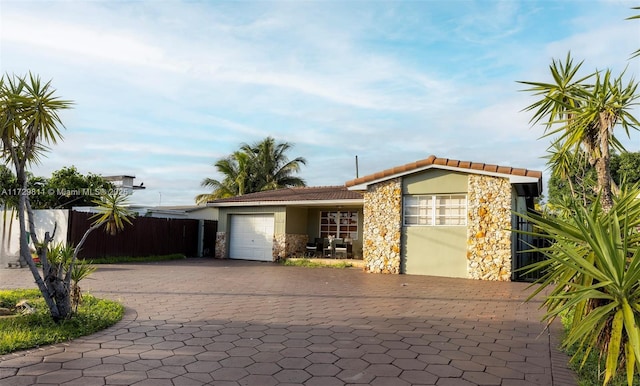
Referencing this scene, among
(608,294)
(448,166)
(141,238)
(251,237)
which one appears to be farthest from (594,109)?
(141,238)

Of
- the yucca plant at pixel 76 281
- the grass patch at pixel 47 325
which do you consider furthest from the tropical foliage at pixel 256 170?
the yucca plant at pixel 76 281

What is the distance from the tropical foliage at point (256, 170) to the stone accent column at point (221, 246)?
9.70 m

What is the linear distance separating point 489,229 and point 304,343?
Answer: 30.3ft

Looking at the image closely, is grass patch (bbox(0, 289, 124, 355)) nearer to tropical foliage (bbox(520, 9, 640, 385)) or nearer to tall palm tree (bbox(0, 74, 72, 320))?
tall palm tree (bbox(0, 74, 72, 320))

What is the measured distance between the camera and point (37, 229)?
631 inches

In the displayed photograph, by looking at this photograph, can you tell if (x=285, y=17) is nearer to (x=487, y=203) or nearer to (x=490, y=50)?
(x=490, y=50)

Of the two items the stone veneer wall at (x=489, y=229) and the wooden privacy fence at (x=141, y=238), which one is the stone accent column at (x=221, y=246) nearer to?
the wooden privacy fence at (x=141, y=238)

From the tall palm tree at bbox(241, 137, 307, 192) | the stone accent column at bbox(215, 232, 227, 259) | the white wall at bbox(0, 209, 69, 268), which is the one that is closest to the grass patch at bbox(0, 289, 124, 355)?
the white wall at bbox(0, 209, 69, 268)

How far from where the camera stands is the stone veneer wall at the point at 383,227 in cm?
1398

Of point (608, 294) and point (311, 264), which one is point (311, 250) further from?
point (608, 294)

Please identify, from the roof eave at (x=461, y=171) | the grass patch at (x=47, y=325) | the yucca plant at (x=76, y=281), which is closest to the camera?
the grass patch at (x=47, y=325)

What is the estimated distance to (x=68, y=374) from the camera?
3.93 m

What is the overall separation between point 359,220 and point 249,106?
801cm

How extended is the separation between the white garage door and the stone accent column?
0.90ft
